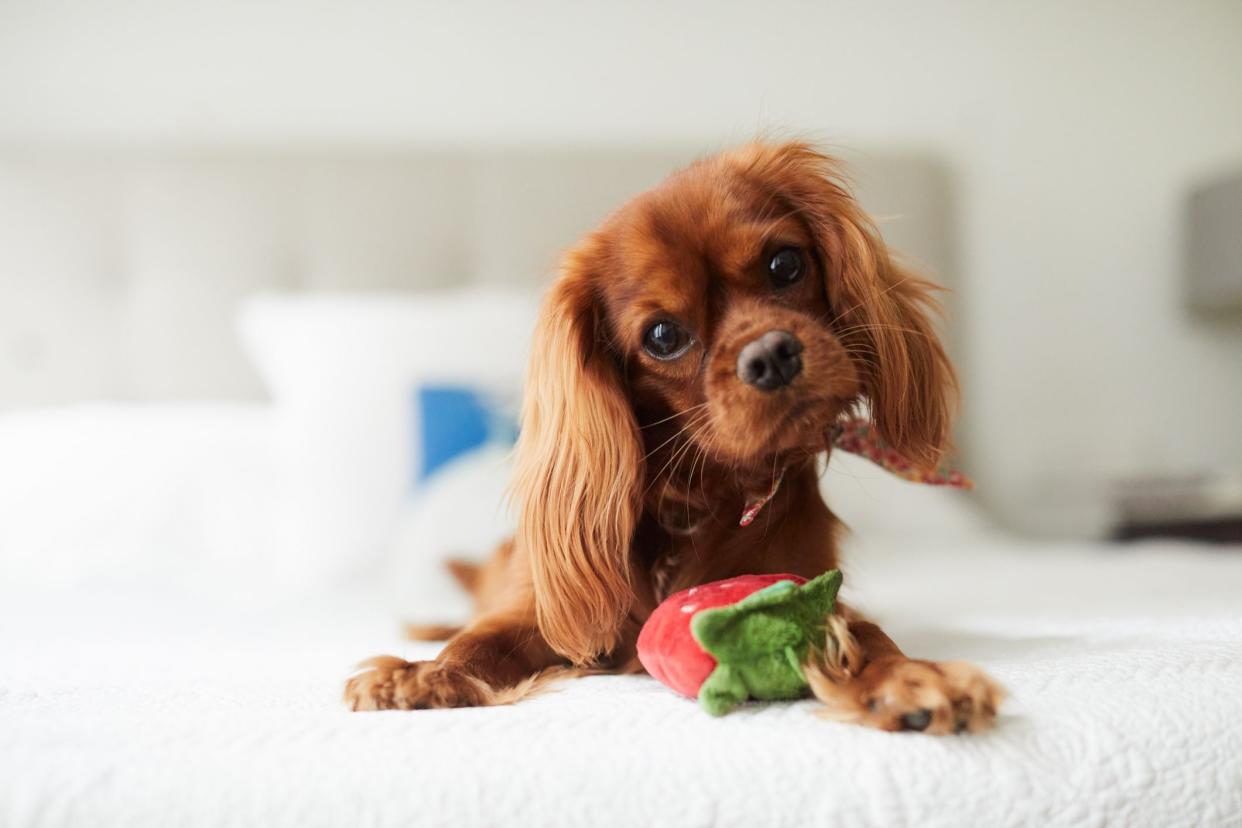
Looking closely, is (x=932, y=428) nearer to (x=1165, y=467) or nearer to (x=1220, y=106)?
(x=1165, y=467)

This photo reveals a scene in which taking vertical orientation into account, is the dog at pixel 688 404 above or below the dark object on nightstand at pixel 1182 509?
above

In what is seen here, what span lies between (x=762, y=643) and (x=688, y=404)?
12.6 inches

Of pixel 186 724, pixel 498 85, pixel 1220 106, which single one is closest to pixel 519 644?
pixel 186 724

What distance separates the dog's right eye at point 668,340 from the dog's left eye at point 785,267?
12 cm

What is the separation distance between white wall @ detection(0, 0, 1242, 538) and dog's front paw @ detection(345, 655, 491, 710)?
2108 millimetres

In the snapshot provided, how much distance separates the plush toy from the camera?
77 cm

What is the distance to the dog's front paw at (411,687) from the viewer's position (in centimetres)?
86

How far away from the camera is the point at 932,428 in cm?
108

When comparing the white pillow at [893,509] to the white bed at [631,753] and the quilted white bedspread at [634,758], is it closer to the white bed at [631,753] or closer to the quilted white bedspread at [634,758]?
the white bed at [631,753]

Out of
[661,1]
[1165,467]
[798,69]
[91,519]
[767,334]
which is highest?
[661,1]

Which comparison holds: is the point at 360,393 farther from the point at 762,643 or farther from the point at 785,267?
the point at 762,643

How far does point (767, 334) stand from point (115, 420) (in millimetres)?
1719

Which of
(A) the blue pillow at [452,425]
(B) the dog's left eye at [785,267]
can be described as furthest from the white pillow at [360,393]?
(B) the dog's left eye at [785,267]

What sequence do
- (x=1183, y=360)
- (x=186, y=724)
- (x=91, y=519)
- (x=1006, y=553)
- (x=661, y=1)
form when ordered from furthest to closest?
1. (x=1183, y=360)
2. (x=661, y=1)
3. (x=1006, y=553)
4. (x=91, y=519)
5. (x=186, y=724)
